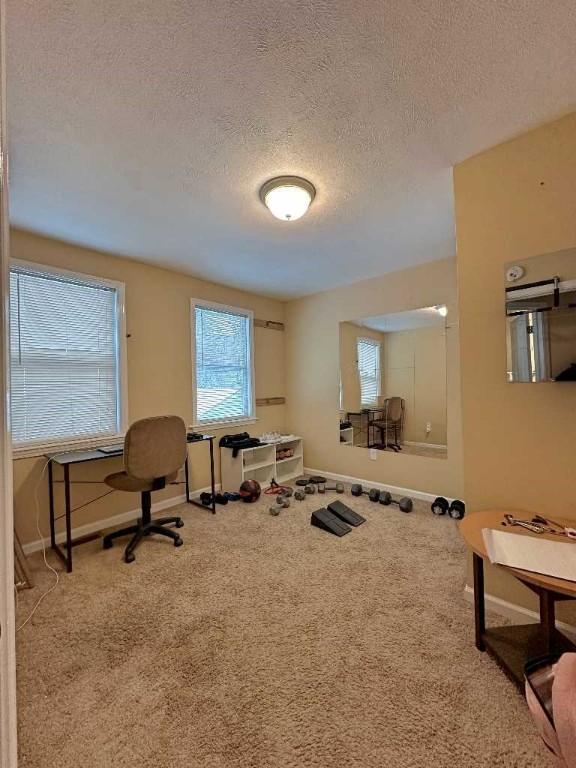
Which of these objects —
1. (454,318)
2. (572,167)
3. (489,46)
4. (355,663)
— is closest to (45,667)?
(355,663)

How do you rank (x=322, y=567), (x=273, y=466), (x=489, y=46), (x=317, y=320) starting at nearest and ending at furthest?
(x=489, y=46) → (x=322, y=567) → (x=273, y=466) → (x=317, y=320)

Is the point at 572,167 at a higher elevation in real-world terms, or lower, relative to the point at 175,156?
lower

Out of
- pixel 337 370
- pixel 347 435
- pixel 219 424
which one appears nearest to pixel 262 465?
pixel 219 424

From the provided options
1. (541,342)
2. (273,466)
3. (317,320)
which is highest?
(317,320)

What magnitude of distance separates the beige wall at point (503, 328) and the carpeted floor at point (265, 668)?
574mm

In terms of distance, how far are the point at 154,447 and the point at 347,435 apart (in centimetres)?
245

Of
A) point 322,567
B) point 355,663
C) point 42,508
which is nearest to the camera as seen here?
point 355,663

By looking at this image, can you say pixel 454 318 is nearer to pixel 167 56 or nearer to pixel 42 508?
pixel 167 56

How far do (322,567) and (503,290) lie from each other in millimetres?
2033

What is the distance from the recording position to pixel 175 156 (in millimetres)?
1771

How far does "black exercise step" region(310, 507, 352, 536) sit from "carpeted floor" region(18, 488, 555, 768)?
32cm

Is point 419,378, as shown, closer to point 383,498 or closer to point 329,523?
point 383,498

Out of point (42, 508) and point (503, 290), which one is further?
point (42, 508)

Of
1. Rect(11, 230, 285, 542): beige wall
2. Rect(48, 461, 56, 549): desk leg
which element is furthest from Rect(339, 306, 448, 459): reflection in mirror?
Rect(48, 461, 56, 549): desk leg
